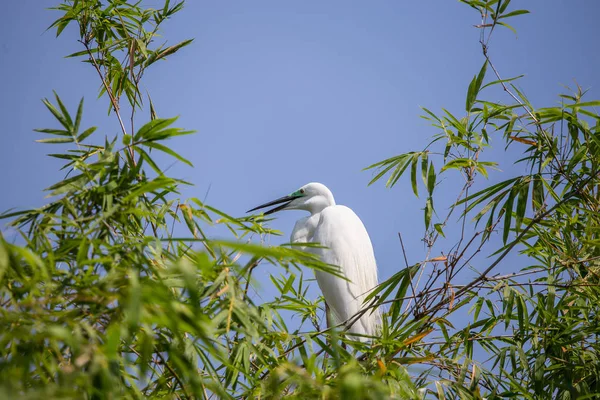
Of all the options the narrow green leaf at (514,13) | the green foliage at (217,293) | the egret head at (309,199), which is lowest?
the green foliage at (217,293)

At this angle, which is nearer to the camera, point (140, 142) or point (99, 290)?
point (99, 290)

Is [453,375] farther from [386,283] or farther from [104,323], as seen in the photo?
[104,323]

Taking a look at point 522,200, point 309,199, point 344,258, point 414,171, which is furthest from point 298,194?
point 522,200

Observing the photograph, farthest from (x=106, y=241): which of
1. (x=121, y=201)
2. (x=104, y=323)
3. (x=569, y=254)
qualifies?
(x=569, y=254)

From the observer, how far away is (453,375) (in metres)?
2.36

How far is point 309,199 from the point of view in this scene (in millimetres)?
4316

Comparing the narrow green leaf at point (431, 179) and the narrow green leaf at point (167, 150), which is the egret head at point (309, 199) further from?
the narrow green leaf at point (167, 150)

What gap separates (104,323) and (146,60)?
198 cm

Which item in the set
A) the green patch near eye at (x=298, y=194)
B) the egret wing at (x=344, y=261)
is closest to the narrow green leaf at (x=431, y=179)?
the egret wing at (x=344, y=261)

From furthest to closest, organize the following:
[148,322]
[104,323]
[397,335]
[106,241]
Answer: [397,335] < [106,241] < [104,323] < [148,322]

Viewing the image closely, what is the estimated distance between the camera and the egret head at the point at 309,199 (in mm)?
4262

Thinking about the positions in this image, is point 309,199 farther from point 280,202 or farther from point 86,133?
point 86,133

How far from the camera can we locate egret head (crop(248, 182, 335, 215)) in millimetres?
4262

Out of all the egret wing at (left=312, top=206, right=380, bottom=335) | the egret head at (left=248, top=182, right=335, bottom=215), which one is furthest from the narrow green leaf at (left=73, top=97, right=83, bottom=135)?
the egret head at (left=248, top=182, right=335, bottom=215)
